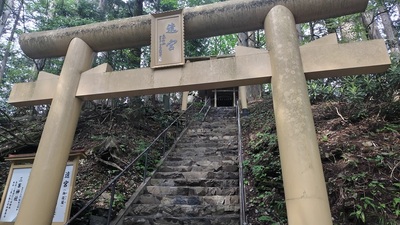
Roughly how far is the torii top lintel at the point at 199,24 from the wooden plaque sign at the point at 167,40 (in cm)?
14

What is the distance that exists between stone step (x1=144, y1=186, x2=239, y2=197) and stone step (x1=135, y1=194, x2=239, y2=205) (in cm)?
17

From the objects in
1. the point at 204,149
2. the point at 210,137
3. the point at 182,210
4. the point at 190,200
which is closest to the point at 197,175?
the point at 190,200

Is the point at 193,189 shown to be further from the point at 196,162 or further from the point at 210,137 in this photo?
the point at 210,137

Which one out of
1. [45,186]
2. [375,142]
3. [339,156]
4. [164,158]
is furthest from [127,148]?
[375,142]

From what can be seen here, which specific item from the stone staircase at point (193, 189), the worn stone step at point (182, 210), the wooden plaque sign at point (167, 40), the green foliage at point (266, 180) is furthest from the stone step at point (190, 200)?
the wooden plaque sign at point (167, 40)

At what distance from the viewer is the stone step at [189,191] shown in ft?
16.6

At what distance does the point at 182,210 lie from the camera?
181 inches

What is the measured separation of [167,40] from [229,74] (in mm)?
1137

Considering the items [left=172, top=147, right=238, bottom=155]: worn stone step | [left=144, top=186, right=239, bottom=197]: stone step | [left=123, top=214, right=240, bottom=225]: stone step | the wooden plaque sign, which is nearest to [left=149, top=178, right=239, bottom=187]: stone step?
[left=144, top=186, right=239, bottom=197]: stone step

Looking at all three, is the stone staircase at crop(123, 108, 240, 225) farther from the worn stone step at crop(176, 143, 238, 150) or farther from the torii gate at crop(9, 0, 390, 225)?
the torii gate at crop(9, 0, 390, 225)

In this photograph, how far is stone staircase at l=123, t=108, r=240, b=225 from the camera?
4398 millimetres

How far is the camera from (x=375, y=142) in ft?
16.2

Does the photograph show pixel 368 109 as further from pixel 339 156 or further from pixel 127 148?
pixel 127 148

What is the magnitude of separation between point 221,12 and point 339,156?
334cm
